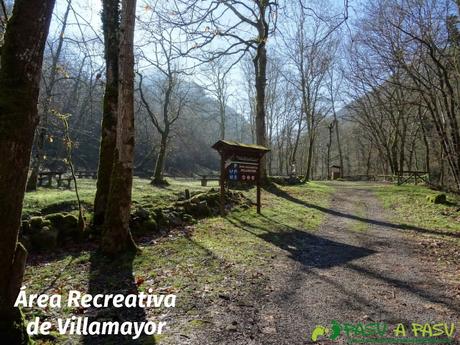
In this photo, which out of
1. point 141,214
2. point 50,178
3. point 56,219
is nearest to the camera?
point 56,219

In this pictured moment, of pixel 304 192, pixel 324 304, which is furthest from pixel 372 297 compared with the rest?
pixel 304 192

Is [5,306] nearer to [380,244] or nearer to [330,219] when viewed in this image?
[380,244]

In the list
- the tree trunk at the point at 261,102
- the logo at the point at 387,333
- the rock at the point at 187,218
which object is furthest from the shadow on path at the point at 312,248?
the tree trunk at the point at 261,102

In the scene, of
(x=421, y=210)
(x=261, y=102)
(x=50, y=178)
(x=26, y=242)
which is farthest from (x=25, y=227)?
(x=421, y=210)

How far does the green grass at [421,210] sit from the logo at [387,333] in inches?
256

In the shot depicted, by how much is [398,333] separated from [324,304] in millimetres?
942

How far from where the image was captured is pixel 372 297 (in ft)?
15.1

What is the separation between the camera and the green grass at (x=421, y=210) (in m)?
10.1

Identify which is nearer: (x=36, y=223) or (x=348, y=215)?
(x=36, y=223)

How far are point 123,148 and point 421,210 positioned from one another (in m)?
11.4

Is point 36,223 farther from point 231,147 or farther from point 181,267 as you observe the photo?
point 231,147

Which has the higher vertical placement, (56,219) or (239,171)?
(239,171)

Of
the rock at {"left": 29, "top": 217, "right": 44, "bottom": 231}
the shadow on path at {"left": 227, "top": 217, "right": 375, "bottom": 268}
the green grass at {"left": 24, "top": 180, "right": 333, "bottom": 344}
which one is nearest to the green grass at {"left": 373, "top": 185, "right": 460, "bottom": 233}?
the shadow on path at {"left": 227, "top": 217, "right": 375, "bottom": 268}

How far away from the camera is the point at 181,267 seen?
19.2ft
